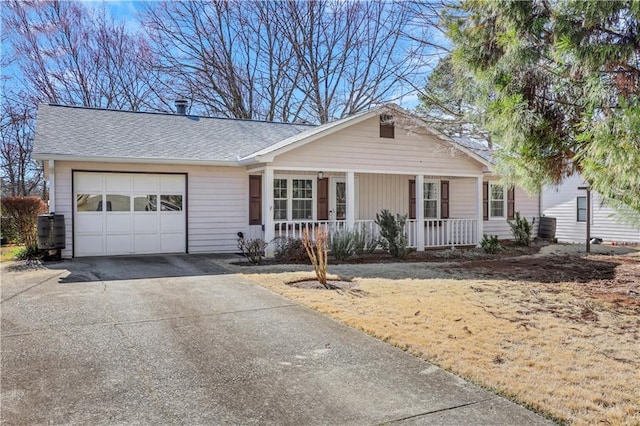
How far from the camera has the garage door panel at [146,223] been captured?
11.9 metres

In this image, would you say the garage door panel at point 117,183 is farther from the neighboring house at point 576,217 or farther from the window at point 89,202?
the neighboring house at point 576,217

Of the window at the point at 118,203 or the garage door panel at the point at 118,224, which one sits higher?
the window at the point at 118,203

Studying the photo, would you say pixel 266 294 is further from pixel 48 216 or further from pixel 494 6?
pixel 48 216

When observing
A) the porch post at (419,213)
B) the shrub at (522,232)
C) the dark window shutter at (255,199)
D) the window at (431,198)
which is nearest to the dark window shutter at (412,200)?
the window at (431,198)

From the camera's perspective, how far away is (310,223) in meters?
12.7

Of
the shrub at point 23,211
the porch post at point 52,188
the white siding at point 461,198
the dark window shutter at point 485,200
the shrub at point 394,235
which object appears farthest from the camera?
the dark window shutter at point 485,200

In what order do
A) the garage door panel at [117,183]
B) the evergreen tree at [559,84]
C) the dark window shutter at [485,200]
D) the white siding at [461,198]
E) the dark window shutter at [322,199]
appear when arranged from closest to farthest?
the evergreen tree at [559,84] → the garage door panel at [117,183] → the dark window shutter at [322,199] → the white siding at [461,198] → the dark window shutter at [485,200]

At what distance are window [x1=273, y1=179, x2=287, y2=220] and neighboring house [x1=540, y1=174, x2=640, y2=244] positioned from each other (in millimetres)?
10823

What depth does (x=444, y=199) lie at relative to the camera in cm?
1558

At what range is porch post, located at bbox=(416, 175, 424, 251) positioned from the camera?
517 inches

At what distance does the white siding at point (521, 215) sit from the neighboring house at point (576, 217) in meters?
0.78


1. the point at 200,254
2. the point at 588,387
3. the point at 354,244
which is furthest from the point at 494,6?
the point at 200,254

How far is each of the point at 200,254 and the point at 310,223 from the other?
3103 millimetres

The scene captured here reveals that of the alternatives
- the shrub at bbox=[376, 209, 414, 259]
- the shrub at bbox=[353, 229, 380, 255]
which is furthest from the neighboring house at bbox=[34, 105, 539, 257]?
the shrub at bbox=[376, 209, 414, 259]
